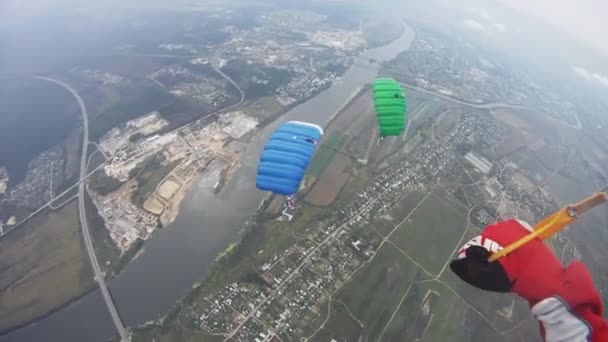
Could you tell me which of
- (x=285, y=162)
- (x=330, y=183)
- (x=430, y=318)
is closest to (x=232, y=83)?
(x=330, y=183)

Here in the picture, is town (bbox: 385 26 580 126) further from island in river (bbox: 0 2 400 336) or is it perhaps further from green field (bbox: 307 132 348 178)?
green field (bbox: 307 132 348 178)

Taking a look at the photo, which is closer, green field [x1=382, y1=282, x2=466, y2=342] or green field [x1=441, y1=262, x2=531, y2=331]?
green field [x1=382, y1=282, x2=466, y2=342]

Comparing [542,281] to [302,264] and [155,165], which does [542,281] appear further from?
[155,165]

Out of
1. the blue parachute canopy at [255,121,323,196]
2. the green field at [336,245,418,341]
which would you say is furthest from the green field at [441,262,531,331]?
the blue parachute canopy at [255,121,323,196]

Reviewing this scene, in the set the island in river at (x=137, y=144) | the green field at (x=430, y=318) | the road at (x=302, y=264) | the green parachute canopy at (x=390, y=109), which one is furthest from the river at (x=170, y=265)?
the green field at (x=430, y=318)

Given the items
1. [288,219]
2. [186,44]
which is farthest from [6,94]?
[288,219]
